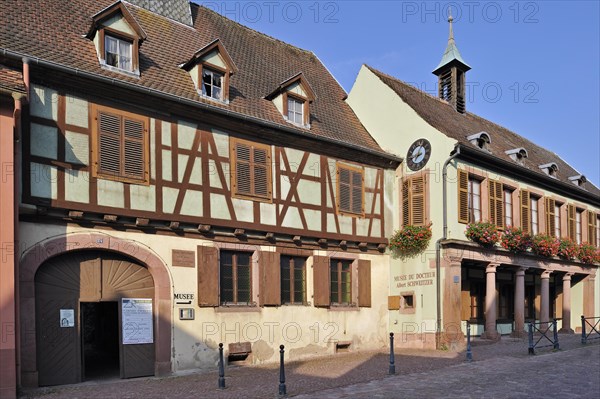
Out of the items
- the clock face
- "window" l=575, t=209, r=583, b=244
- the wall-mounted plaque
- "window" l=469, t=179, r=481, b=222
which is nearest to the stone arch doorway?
the wall-mounted plaque

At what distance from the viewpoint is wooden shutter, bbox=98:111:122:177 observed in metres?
12.9

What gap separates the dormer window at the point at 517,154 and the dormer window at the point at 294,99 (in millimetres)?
8646

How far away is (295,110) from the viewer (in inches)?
691

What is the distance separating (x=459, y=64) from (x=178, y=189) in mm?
15799

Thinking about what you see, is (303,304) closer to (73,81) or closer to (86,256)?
(86,256)

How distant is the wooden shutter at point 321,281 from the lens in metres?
16.9

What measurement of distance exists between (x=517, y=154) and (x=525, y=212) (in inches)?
85.8

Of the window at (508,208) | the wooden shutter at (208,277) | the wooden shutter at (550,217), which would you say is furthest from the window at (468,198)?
the wooden shutter at (208,277)

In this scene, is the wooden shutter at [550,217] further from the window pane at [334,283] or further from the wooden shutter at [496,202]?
the window pane at [334,283]

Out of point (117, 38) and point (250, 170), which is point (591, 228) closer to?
point (250, 170)

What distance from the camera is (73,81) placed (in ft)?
41.3

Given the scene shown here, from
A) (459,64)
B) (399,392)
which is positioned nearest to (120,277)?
(399,392)

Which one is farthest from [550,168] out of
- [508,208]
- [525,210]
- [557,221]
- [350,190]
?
[350,190]

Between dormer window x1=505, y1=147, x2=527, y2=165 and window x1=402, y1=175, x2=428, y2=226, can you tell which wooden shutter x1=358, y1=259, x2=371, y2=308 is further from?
dormer window x1=505, y1=147, x2=527, y2=165
